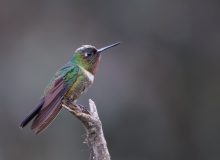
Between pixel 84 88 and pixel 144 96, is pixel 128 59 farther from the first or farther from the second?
pixel 84 88

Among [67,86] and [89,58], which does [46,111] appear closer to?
[67,86]

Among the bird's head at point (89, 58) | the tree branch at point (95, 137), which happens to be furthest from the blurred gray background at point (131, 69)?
the tree branch at point (95, 137)

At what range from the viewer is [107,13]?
44.1 feet

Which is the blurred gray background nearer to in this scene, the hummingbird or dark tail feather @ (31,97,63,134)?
the hummingbird

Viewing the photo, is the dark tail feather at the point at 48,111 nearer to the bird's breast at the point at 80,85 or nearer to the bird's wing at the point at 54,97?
the bird's wing at the point at 54,97

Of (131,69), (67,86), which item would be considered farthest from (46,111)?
(131,69)

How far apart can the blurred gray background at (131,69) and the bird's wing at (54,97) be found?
16.9 ft

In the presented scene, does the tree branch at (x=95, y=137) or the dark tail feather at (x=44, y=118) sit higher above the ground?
the dark tail feather at (x=44, y=118)

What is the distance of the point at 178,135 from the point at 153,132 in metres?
0.59

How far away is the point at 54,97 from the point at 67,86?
195 millimetres

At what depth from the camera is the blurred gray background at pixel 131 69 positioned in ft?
40.9

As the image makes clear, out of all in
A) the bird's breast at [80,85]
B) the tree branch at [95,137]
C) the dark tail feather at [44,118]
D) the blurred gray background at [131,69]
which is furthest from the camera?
the blurred gray background at [131,69]

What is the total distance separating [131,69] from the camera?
13.3 metres

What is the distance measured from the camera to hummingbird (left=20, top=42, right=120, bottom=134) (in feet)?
22.1
